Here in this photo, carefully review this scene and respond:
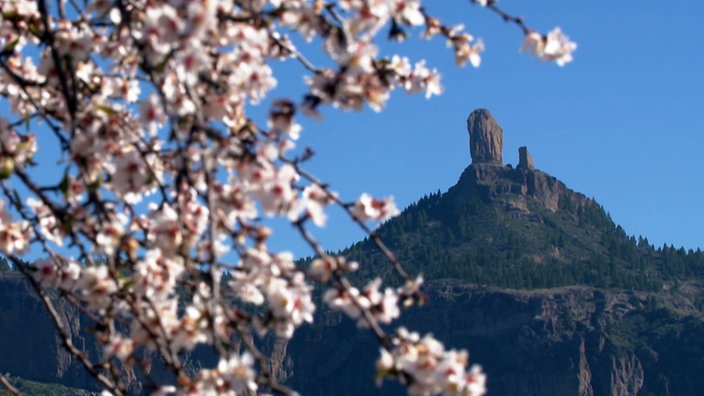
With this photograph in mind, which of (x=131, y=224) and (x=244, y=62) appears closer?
Result: (x=244, y=62)

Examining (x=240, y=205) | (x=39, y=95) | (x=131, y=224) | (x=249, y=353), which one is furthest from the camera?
(x=39, y=95)

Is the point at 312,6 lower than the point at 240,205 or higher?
higher

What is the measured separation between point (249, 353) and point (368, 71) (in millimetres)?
1305

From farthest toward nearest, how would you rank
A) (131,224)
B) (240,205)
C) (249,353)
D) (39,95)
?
(39,95), (131,224), (240,205), (249,353)

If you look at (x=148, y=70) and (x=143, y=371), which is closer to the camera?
(x=148, y=70)

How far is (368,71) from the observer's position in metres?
5.65

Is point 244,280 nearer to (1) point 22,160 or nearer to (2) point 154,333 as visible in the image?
(2) point 154,333

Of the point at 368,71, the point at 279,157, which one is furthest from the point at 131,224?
the point at 368,71

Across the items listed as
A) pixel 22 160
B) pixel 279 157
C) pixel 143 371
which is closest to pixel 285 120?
pixel 279 157

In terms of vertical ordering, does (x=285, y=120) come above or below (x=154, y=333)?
above

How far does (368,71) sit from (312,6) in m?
0.49

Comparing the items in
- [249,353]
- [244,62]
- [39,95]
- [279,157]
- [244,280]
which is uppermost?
[39,95]

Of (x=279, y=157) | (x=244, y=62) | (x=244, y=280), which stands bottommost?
(x=244, y=280)

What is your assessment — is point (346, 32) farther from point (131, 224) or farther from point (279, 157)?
point (131, 224)
